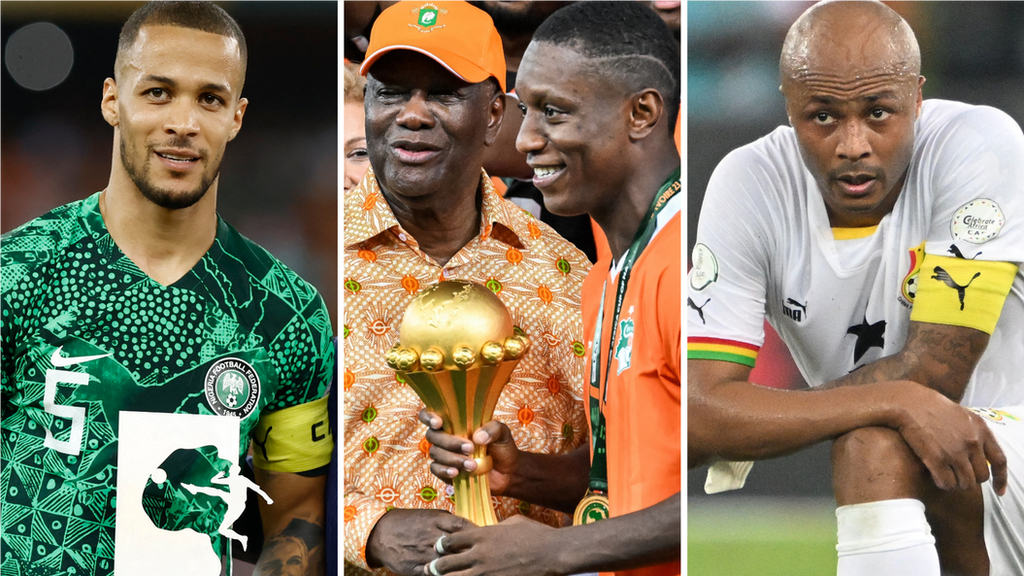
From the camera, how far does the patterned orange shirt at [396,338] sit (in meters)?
3.49

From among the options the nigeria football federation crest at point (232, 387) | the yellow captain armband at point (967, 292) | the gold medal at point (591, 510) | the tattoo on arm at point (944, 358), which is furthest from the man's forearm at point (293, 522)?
the yellow captain armband at point (967, 292)

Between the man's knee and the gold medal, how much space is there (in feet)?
2.41

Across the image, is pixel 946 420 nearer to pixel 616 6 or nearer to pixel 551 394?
pixel 551 394

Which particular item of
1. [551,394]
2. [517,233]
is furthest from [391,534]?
[517,233]

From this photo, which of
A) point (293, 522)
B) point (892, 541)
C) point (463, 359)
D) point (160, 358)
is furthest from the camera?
point (293, 522)

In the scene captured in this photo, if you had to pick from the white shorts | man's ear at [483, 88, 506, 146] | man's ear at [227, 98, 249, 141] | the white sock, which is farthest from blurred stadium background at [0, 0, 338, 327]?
the white shorts

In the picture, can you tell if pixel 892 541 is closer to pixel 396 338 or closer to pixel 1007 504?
pixel 1007 504

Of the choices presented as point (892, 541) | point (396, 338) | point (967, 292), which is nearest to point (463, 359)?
point (396, 338)

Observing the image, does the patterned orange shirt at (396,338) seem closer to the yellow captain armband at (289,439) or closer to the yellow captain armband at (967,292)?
the yellow captain armband at (289,439)

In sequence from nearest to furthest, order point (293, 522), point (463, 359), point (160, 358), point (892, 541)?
1. point (463, 359)
2. point (892, 541)
3. point (160, 358)
4. point (293, 522)

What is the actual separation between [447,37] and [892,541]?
→ 82.1 inches

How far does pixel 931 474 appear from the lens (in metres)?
3.33

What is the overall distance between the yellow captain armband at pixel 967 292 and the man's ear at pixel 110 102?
265cm

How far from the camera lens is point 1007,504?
3359 mm
